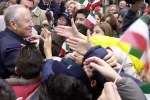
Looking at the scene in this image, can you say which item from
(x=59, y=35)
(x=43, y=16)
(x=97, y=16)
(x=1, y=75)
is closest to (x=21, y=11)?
(x=59, y=35)

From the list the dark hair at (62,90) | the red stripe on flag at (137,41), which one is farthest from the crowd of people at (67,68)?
the red stripe on flag at (137,41)

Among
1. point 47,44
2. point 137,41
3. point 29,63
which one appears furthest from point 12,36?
point 137,41

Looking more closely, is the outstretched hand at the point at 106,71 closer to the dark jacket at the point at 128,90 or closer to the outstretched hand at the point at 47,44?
the dark jacket at the point at 128,90

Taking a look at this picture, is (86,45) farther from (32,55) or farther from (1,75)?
(1,75)

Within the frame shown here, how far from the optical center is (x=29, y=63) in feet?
7.25

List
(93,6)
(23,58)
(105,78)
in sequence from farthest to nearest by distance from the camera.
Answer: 1. (93,6)
2. (23,58)
3. (105,78)

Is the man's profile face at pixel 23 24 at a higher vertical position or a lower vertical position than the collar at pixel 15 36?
higher

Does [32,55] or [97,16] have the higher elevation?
[32,55]

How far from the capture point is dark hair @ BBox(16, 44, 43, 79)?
221cm

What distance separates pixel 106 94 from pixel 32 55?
0.83m

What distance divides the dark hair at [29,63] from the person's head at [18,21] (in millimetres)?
711

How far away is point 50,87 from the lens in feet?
5.23

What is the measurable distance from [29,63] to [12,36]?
0.75 meters

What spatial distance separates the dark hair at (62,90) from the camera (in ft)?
5.14
